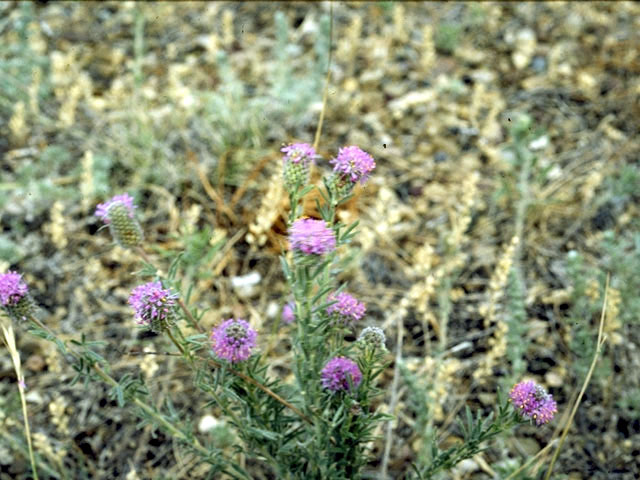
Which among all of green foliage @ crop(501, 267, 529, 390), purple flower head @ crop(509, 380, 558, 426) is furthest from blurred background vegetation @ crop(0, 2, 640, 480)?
purple flower head @ crop(509, 380, 558, 426)

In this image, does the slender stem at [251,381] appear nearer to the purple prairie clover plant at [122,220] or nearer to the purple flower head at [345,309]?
the purple flower head at [345,309]

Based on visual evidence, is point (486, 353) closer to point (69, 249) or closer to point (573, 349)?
point (573, 349)

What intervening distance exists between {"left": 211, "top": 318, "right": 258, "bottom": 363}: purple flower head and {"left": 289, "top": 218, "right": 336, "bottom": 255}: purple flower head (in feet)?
0.92

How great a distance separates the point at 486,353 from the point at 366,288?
51 cm

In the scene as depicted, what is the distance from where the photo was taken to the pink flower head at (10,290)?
1.52m

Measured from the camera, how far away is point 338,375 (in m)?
1.60

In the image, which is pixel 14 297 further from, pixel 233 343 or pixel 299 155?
pixel 299 155

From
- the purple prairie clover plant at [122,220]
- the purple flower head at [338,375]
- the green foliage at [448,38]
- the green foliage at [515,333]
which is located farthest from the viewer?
the green foliage at [448,38]

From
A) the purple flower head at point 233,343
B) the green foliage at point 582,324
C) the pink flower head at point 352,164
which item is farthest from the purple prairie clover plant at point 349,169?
the green foliage at point 582,324

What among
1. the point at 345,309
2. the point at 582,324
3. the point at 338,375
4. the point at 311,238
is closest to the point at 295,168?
the point at 311,238

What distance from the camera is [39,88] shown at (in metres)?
3.33

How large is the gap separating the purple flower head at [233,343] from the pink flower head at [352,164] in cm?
41

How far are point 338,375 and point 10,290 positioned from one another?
2.45ft

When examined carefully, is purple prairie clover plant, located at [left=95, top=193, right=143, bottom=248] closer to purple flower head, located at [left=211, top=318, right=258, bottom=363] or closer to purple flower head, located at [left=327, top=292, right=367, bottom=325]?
purple flower head, located at [left=211, top=318, right=258, bottom=363]
